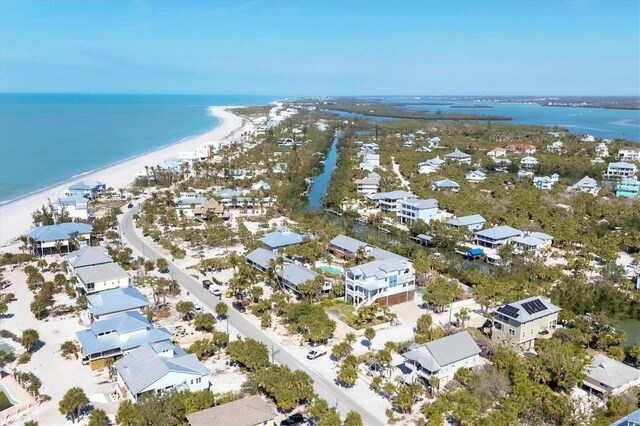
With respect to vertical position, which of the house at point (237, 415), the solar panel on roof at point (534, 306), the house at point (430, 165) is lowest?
the house at point (237, 415)

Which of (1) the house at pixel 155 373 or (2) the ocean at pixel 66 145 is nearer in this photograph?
(1) the house at pixel 155 373

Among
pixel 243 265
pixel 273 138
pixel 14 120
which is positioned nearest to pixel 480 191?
pixel 243 265

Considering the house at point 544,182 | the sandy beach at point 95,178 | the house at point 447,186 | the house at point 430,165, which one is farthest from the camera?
the house at point 430,165

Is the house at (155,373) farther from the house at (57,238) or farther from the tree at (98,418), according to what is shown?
the house at (57,238)

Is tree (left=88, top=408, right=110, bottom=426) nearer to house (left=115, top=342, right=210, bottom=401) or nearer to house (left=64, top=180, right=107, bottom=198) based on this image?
house (left=115, top=342, right=210, bottom=401)

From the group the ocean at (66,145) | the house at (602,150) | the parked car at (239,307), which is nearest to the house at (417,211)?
the parked car at (239,307)

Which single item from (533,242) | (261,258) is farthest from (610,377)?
(261,258)

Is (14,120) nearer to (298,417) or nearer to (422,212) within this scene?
(422,212)
